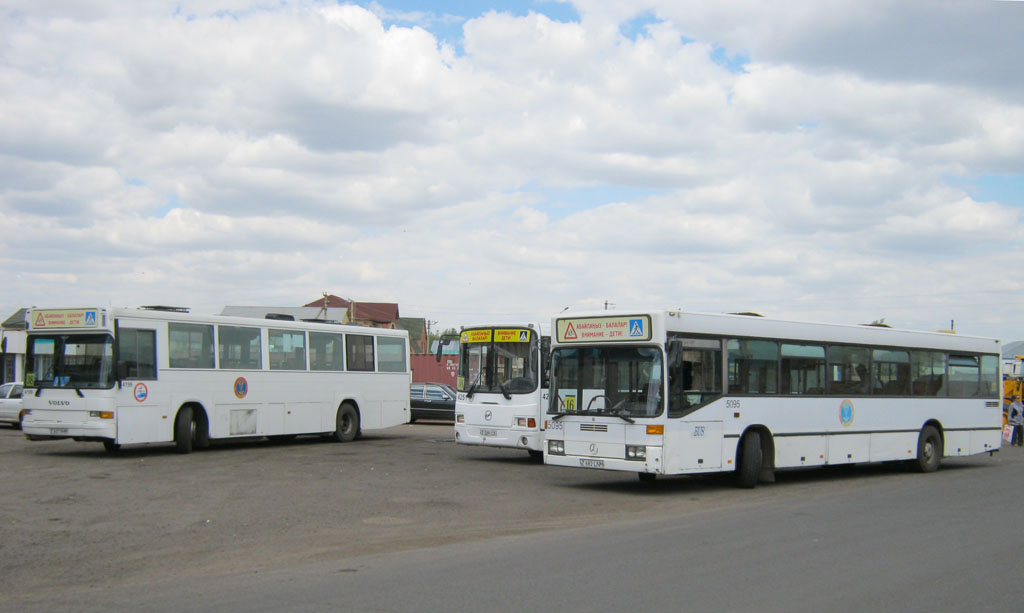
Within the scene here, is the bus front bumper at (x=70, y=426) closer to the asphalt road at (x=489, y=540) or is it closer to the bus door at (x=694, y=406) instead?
the asphalt road at (x=489, y=540)

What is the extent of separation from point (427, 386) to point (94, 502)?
74.0 ft

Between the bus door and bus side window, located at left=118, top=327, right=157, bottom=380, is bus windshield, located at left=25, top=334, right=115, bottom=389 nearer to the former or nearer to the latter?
bus side window, located at left=118, top=327, right=157, bottom=380

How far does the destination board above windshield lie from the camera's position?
47.5 feet

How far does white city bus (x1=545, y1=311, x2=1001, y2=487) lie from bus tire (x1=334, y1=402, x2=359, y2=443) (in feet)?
33.9

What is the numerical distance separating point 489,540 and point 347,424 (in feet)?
49.6

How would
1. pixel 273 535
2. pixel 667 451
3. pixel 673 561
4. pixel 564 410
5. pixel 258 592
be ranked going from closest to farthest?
pixel 258 592 → pixel 673 561 → pixel 273 535 → pixel 667 451 → pixel 564 410

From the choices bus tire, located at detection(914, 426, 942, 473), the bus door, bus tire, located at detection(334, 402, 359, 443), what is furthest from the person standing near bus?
bus tire, located at detection(334, 402, 359, 443)

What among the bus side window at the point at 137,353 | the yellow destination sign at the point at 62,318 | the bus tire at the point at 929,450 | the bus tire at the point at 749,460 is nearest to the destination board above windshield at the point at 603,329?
the bus tire at the point at 749,460

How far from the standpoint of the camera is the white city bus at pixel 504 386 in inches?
746

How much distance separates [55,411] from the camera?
62.2ft

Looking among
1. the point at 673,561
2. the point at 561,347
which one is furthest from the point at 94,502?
the point at 673,561

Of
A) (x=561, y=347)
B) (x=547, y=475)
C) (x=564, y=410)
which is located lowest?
(x=547, y=475)

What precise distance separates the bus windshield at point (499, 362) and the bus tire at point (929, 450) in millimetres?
7863

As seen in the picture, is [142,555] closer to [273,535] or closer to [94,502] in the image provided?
[273,535]
